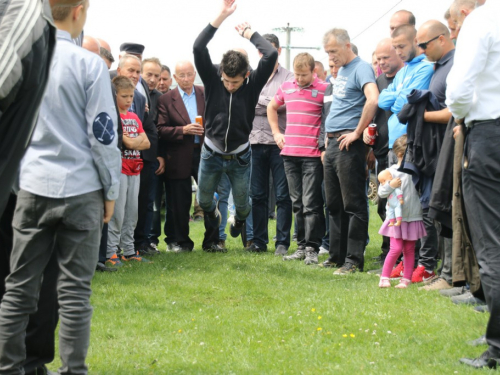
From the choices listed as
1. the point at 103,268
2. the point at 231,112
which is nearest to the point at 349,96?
the point at 231,112

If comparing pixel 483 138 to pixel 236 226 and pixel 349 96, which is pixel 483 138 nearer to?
pixel 349 96

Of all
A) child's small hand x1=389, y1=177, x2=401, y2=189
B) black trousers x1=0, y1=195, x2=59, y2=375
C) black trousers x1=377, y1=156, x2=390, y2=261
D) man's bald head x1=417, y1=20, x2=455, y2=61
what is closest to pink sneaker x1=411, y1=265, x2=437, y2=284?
child's small hand x1=389, y1=177, x2=401, y2=189

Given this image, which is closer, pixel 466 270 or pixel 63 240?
pixel 63 240

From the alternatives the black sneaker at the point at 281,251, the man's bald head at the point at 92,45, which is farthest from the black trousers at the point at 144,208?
the man's bald head at the point at 92,45

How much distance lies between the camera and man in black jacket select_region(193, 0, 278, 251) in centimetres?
816

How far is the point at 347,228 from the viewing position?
8383mm

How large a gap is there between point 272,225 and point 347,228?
18.0 ft

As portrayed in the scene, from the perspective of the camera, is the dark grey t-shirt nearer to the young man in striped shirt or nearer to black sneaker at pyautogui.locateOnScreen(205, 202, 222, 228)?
the young man in striped shirt

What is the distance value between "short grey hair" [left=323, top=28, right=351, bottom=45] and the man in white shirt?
12.1 ft

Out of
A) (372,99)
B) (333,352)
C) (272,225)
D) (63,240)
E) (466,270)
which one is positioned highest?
(372,99)

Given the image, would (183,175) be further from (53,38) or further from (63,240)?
(53,38)

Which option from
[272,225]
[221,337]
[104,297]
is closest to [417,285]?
[221,337]

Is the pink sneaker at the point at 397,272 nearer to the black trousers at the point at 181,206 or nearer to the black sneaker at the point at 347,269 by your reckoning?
the black sneaker at the point at 347,269

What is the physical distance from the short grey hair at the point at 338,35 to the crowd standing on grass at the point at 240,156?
0.02m
